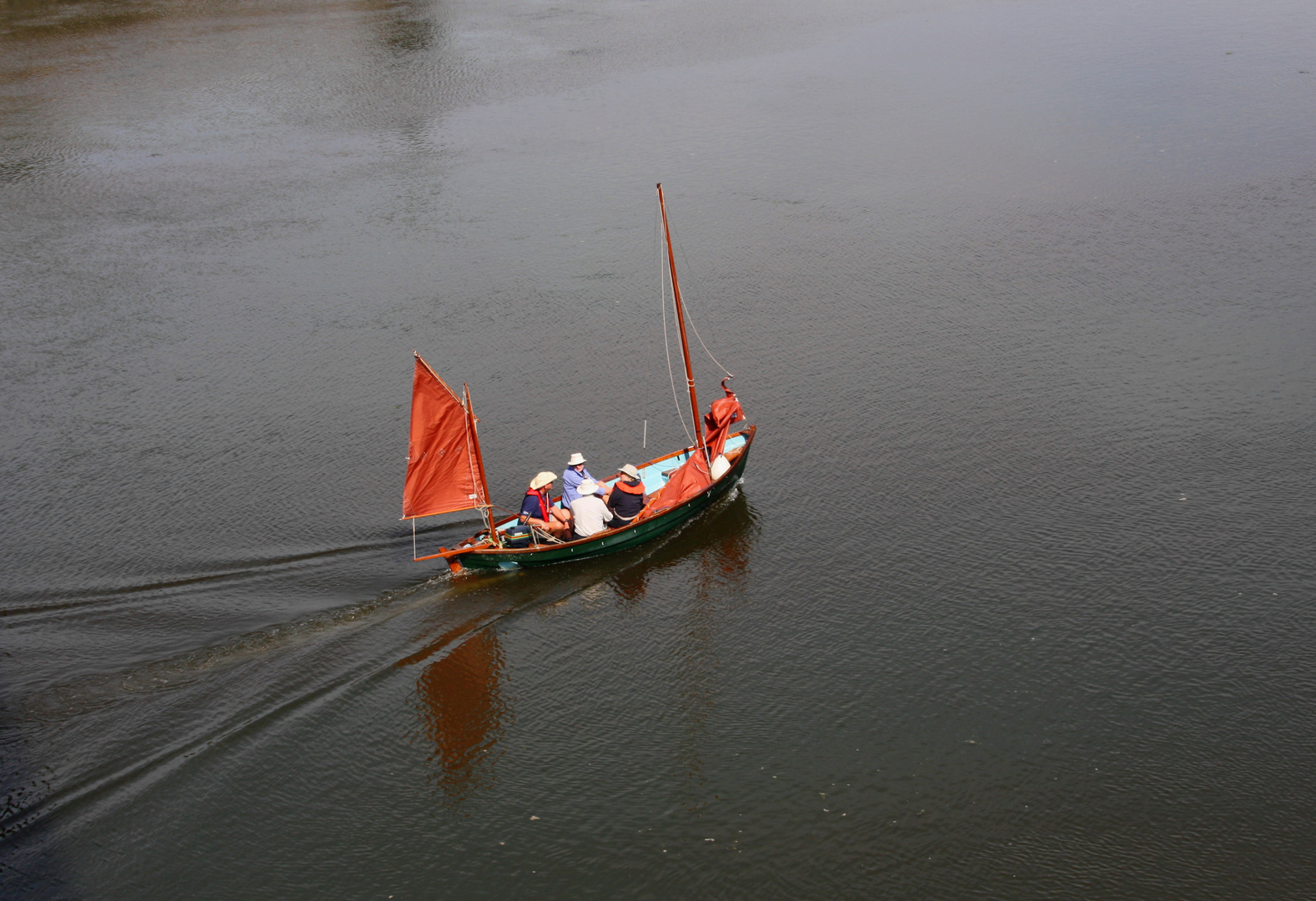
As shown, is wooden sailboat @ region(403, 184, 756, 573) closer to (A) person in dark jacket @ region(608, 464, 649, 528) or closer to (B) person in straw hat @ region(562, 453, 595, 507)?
(A) person in dark jacket @ region(608, 464, 649, 528)

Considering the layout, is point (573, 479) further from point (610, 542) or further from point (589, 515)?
point (610, 542)

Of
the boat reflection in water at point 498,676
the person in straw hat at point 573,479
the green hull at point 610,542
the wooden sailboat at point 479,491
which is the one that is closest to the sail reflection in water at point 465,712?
the boat reflection in water at point 498,676

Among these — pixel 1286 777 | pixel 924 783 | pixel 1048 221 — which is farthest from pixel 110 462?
pixel 1048 221

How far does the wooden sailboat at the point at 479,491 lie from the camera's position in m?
18.3

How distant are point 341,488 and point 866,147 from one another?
999 inches

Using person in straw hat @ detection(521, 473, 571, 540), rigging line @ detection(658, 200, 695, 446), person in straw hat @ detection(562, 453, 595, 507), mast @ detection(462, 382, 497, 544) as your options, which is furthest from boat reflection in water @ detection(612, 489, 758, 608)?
rigging line @ detection(658, 200, 695, 446)

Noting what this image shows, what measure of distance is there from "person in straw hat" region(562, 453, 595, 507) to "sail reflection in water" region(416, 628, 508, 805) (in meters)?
3.20

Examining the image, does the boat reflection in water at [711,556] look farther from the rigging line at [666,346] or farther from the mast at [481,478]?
the rigging line at [666,346]

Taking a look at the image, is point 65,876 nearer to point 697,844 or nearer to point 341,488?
point 697,844

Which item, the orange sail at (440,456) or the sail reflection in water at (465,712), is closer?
the sail reflection in water at (465,712)

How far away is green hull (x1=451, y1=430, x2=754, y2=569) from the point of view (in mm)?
18562

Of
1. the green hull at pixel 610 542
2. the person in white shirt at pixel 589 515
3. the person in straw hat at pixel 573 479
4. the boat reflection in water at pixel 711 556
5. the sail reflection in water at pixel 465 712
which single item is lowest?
the sail reflection in water at pixel 465 712

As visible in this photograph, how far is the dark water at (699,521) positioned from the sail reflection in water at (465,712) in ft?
0.21

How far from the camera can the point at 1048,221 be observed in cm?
3228
